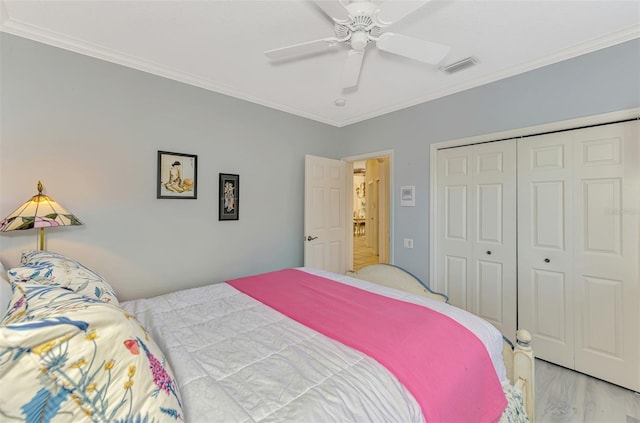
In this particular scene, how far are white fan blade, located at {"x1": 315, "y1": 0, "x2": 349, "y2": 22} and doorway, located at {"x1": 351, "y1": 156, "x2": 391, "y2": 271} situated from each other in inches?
109

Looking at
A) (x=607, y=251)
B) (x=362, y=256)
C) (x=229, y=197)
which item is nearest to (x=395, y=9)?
(x=229, y=197)

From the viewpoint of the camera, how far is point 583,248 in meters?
2.14

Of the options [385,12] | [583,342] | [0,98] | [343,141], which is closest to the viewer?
[385,12]

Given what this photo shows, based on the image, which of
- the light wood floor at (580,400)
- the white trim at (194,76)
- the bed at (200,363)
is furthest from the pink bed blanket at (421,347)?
the white trim at (194,76)

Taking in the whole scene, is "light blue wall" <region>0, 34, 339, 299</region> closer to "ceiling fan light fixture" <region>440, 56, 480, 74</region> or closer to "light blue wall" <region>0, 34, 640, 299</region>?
"light blue wall" <region>0, 34, 640, 299</region>

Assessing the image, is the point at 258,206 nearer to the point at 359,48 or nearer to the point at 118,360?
the point at 359,48

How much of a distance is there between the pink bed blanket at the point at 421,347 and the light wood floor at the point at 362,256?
3.81 m

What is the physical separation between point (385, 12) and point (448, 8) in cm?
59

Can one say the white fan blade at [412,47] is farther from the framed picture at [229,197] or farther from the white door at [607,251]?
the framed picture at [229,197]

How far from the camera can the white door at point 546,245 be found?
2213 millimetres

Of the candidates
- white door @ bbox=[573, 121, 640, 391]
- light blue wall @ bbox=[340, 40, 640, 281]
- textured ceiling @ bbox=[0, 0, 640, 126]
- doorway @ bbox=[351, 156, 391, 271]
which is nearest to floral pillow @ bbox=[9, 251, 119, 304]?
textured ceiling @ bbox=[0, 0, 640, 126]

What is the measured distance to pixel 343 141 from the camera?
13.1 ft

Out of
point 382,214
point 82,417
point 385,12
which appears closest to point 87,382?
point 82,417

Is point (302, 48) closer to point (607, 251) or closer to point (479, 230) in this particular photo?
point (479, 230)
